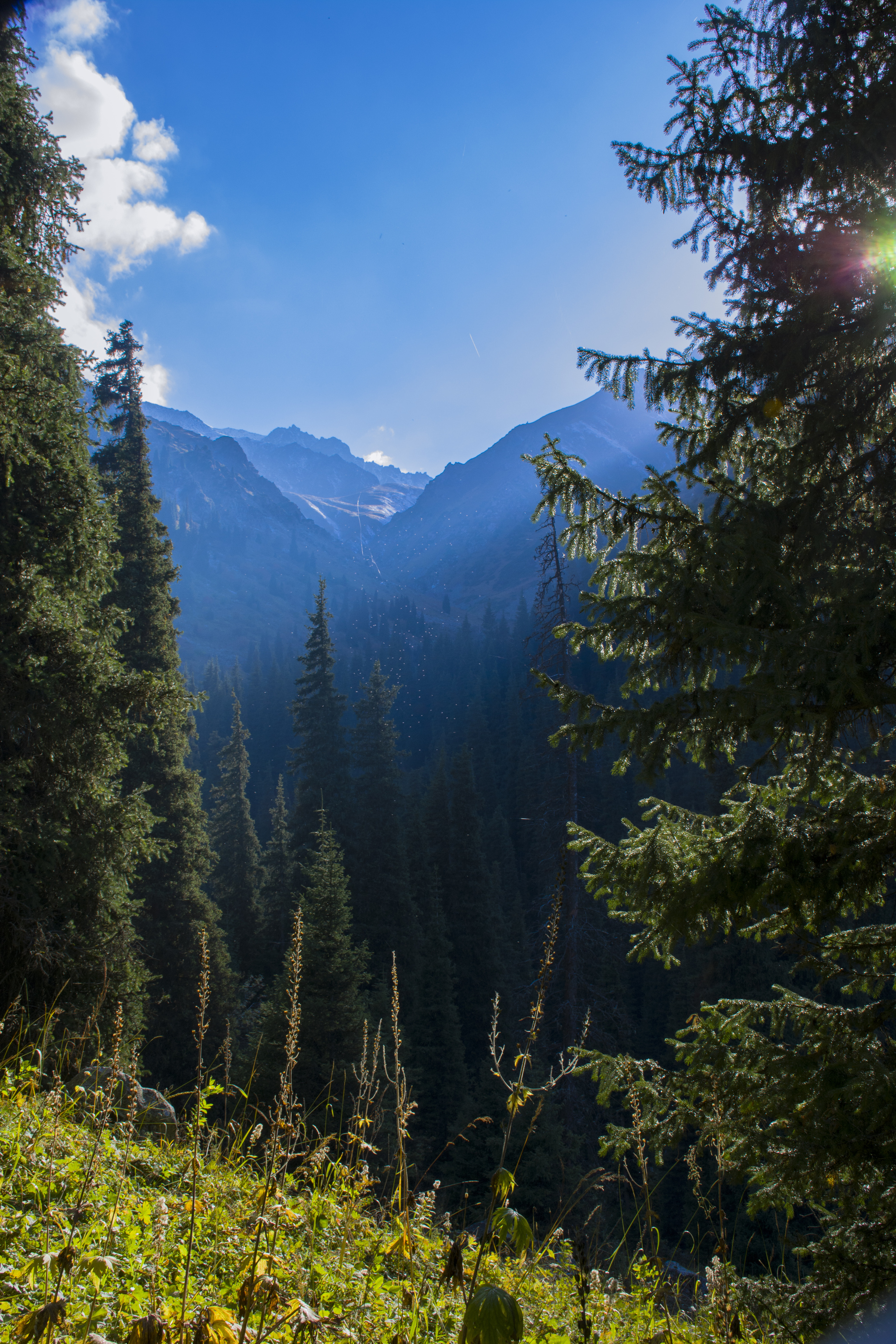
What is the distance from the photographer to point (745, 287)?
14.0 feet

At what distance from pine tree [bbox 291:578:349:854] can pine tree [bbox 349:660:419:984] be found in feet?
2.96

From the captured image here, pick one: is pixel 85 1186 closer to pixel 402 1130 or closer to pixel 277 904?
pixel 402 1130

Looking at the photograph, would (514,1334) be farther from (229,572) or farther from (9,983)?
(229,572)

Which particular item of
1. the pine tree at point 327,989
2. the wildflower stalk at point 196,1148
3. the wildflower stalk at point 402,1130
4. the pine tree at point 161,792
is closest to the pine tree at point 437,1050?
the pine tree at point 327,989

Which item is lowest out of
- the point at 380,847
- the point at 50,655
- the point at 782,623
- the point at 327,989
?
the point at 380,847

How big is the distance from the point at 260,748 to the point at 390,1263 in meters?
63.0

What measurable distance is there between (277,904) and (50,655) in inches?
751

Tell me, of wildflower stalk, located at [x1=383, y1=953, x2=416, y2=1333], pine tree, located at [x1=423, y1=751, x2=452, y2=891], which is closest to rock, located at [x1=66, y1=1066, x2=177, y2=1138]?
wildflower stalk, located at [x1=383, y1=953, x2=416, y2=1333]

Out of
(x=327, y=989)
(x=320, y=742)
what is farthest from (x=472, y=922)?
(x=327, y=989)

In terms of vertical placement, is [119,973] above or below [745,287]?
below

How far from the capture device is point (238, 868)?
2642 centimetres

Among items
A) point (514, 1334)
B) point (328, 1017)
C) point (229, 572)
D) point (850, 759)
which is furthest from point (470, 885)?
point (229, 572)

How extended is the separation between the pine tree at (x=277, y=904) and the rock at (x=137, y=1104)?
53.6ft

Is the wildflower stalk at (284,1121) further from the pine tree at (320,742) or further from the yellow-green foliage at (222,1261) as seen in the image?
the pine tree at (320,742)
